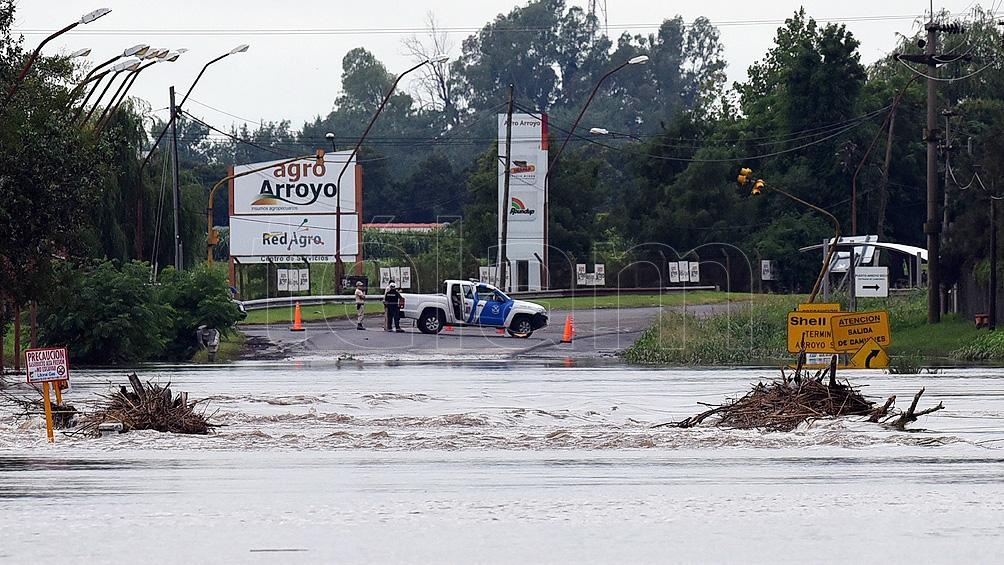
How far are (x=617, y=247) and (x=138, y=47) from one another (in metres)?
51.0

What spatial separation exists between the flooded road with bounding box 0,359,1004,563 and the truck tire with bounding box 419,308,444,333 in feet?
80.9

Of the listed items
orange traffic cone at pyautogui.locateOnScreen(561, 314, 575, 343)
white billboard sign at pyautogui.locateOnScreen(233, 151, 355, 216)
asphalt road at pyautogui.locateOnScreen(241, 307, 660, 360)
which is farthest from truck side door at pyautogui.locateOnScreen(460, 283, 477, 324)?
white billboard sign at pyautogui.locateOnScreen(233, 151, 355, 216)

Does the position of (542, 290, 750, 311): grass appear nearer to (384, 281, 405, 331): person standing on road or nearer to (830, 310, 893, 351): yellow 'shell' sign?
(384, 281, 405, 331): person standing on road

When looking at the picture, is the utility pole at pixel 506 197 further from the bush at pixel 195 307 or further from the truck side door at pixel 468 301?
the bush at pixel 195 307

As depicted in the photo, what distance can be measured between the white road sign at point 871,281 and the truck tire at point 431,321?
12.8 m

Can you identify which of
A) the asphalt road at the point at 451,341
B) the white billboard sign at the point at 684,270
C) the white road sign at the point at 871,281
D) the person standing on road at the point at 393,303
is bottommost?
the asphalt road at the point at 451,341

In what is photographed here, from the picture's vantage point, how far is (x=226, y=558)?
10836mm

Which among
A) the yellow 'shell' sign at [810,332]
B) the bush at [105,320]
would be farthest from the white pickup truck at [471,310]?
the yellow 'shell' sign at [810,332]

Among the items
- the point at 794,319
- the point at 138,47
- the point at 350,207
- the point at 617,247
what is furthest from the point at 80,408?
the point at 617,247

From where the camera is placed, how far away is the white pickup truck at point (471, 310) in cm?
Answer: 5031

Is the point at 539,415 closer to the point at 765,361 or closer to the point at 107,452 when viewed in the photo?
the point at 107,452

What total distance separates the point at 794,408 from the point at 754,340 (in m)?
25.7

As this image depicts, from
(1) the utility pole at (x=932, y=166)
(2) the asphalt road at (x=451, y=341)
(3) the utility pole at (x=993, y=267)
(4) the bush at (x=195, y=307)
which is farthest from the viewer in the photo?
(1) the utility pole at (x=932, y=166)

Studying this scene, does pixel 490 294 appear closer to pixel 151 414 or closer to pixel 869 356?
pixel 869 356
